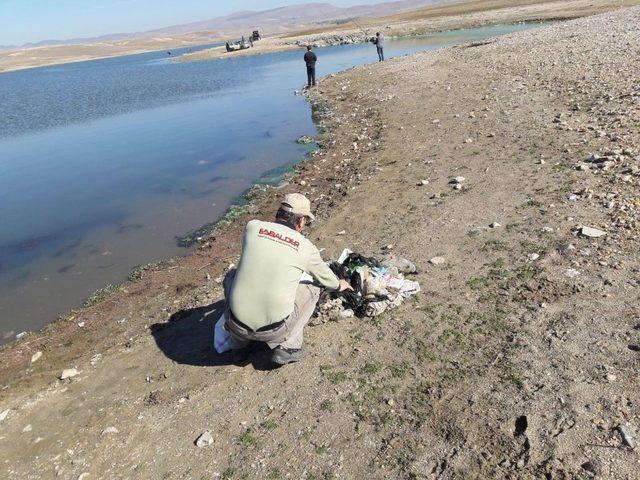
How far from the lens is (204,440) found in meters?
4.69

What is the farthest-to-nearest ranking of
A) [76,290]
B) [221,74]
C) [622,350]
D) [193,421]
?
[221,74] → [76,290] → [193,421] → [622,350]

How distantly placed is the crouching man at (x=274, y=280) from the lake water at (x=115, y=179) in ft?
18.4

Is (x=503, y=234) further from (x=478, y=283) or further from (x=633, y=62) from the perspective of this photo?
(x=633, y=62)

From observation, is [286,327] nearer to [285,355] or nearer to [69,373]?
[285,355]

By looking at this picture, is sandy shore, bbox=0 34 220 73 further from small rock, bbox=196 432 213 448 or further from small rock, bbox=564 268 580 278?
small rock, bbox=564 268 580 278

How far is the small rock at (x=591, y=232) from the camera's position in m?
6.63

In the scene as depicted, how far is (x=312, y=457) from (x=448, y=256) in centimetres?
396

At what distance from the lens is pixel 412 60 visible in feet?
96.6

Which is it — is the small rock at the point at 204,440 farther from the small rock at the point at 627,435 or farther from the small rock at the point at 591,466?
the small rock at the point at 627,435

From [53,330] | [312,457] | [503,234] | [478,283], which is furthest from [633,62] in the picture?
[53,330]

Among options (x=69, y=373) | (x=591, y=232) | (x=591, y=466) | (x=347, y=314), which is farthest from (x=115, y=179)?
(x=591, y=466)

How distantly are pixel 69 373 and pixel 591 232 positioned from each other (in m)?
7.53

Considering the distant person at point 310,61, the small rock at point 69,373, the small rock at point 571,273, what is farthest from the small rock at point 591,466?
the distant person at point 310,61

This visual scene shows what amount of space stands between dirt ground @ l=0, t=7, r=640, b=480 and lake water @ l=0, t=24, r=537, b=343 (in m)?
1.82
